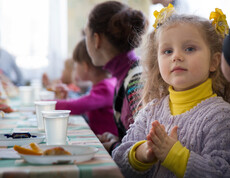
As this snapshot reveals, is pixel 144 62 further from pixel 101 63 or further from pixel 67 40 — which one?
pixel 67 40

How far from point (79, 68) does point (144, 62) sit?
3.89 ft

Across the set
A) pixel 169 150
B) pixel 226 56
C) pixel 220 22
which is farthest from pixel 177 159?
pixel 220 22

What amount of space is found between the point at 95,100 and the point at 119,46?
1.27ft

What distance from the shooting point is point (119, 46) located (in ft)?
6.58

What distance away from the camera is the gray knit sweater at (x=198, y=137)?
3.26 feet

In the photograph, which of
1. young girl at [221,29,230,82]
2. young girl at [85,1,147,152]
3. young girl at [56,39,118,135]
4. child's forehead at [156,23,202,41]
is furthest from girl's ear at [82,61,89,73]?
young girl at [221,29,230,82]

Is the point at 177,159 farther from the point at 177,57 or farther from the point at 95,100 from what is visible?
the point at 95,100

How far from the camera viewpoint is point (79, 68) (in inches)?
105

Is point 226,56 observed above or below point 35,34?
above

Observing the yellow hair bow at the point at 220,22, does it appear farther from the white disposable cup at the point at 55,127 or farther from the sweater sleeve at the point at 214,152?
the white disposable cup at the point at 55,127

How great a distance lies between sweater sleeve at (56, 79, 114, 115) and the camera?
205cm

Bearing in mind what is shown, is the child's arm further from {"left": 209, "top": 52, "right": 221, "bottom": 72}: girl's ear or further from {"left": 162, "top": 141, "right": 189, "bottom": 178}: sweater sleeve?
{"left": 209, "top": 52, "right": 221, "bottom": 72}: girl's ear

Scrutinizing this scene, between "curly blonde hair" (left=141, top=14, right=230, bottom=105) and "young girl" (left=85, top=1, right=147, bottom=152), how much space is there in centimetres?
19

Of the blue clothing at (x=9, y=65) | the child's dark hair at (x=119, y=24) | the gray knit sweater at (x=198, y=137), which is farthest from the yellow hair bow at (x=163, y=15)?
the blue clothing at (x=9, y=65)
